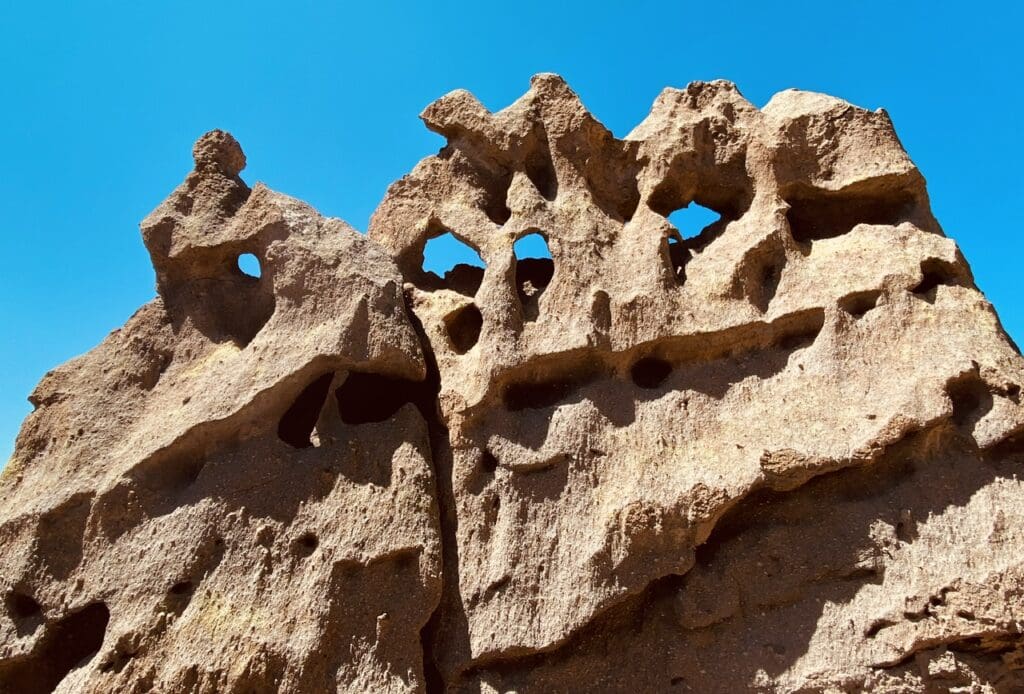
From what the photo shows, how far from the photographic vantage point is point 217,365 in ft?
18.7

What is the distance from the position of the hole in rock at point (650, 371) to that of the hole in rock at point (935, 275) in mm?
1995

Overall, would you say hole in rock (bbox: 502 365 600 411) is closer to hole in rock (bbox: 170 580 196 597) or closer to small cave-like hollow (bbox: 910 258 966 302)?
hole in rock (bbox: 170 580 196 597)

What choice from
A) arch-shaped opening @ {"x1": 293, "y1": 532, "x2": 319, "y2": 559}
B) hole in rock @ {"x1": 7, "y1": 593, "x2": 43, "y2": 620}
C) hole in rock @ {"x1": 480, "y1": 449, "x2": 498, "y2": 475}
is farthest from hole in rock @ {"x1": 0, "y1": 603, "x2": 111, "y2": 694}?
hole in rock @ {"x1": 480, "y1": 449, "x2": 498, "y2": 475}

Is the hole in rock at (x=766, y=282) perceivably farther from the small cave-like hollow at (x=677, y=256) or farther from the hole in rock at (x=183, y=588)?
the hole in rock at (x=183, y=588)

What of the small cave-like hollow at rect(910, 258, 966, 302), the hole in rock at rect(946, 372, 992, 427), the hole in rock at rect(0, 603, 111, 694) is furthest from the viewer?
the small cave-like hollow at rect(910, 258, 966, 302)

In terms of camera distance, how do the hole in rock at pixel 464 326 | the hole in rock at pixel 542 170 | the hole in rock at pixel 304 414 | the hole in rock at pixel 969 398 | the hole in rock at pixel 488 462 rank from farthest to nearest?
1. the hole in rock at pixel 542 170
2. the hole in rock at pixel 464 326
3. the hole in rock at pixel 304 414
4. the hole in rock at pixel 488 462
5. the hole in rock at pixel 969 398

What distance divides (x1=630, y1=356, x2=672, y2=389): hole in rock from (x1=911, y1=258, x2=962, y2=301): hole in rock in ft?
6.54

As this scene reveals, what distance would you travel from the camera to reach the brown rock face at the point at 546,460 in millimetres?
4664

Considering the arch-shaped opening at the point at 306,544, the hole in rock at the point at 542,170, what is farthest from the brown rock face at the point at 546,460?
the hole in rock at the point at 542,170

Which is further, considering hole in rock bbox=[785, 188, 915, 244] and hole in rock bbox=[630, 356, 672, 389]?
hole in rock bbox=[785, 188, 915, 244]

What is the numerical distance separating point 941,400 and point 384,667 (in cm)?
405

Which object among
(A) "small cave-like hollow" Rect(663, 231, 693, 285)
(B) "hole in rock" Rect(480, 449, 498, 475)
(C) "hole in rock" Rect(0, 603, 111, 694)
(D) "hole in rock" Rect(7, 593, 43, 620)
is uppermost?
(A) "small cave-like hollow" Rect(663, 231, 693, 285)

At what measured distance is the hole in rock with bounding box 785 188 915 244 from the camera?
6488mm

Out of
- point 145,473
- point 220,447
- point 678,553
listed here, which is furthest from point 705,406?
point 145,473
